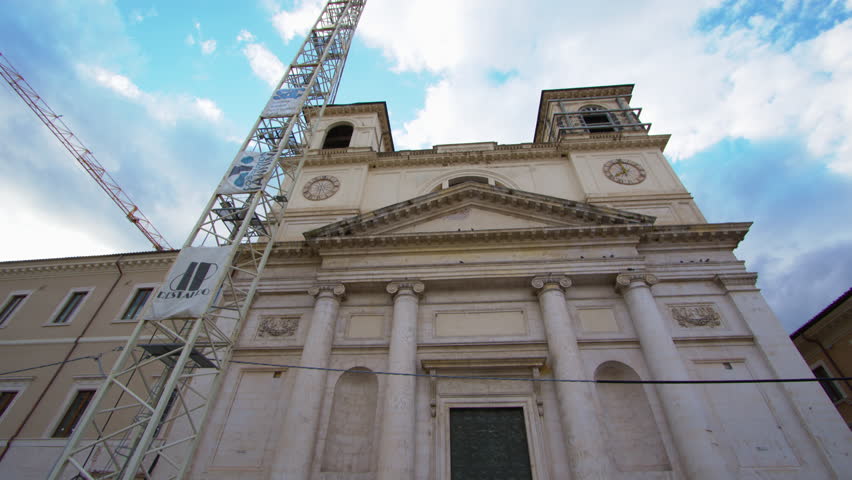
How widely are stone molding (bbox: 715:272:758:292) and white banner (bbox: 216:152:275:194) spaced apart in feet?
52.0

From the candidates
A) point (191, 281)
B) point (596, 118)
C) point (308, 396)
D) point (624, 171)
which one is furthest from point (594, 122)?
point (191, 281)

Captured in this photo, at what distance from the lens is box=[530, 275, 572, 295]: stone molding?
13.6 m

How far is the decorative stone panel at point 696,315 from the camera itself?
13.1 metres

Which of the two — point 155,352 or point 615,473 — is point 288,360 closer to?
point 155,352

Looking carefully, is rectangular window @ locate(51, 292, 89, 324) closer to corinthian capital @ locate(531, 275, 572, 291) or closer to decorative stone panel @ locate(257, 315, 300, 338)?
decorative stone panel @ locate(257, 315, 300, 338)

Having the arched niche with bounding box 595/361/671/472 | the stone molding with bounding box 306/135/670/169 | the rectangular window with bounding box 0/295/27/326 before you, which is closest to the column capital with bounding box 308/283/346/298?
the stone molding with bounding box 306/135/670/169

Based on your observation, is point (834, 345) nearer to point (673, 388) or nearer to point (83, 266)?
point (673, 388)

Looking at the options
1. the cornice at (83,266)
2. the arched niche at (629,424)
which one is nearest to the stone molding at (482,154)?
the cornice at (83,266)

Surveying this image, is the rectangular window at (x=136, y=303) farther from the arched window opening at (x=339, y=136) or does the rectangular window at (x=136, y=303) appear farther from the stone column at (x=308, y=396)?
the arched window opening at (x=339, y=136)

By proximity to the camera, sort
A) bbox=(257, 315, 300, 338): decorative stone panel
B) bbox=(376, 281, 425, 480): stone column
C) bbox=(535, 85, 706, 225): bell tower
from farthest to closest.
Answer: bbox=(535, 85, 706, 225): bell tower
bbox=(257, 315, 300, 338): decorative stone panel
bbox=(376, 281, 425, 480): stone column

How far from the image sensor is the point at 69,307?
16.8 m

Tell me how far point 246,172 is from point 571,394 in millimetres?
12905

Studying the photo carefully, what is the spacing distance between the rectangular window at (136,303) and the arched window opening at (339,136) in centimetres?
1146

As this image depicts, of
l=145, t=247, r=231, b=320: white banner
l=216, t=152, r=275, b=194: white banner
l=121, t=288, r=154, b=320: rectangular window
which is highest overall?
l=216, t=152, r=275, b=194: white banner
